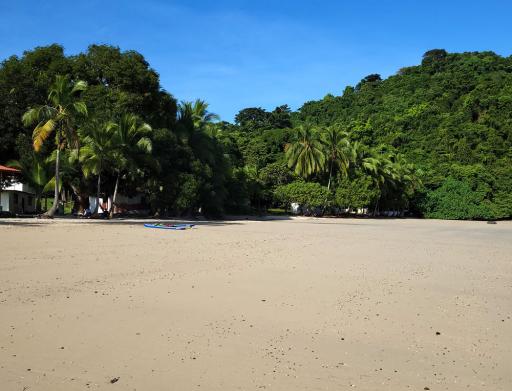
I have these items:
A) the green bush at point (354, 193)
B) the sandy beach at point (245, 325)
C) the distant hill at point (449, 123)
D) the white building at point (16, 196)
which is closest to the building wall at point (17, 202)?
the white building at point (16, 196)

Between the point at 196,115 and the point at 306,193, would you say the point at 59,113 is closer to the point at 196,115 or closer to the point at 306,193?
the point at 196,115

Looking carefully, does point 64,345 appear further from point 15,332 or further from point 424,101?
point 424,101

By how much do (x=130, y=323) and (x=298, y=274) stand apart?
5.13 metres

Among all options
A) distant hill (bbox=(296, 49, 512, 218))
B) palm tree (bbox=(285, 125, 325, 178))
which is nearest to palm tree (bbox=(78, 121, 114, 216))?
palm tree (bbox=(285, 125, 325, 178))

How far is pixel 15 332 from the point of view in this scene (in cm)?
556

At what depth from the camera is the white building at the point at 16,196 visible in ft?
108

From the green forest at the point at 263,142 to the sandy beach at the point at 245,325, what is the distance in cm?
1960

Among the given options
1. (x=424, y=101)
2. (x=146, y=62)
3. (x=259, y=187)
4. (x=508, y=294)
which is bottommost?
(x=508, y=294)

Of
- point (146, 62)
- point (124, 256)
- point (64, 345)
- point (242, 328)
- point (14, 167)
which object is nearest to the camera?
point (64, 345)

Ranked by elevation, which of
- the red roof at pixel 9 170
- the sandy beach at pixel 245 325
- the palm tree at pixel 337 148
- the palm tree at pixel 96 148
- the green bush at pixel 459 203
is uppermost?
the palm tree at pixel 337 148

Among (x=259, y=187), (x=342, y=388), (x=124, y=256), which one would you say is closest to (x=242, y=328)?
(x=342, y=388)

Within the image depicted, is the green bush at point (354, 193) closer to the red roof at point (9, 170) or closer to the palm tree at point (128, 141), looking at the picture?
the palm tree at point (128, 141)

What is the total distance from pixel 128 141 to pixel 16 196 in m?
11.8

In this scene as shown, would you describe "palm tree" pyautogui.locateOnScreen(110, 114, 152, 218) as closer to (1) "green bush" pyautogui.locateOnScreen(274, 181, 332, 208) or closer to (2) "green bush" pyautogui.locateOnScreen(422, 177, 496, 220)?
(1) "green bush" pyautogui.locateOnScreen(274, 181, 332, 208)
